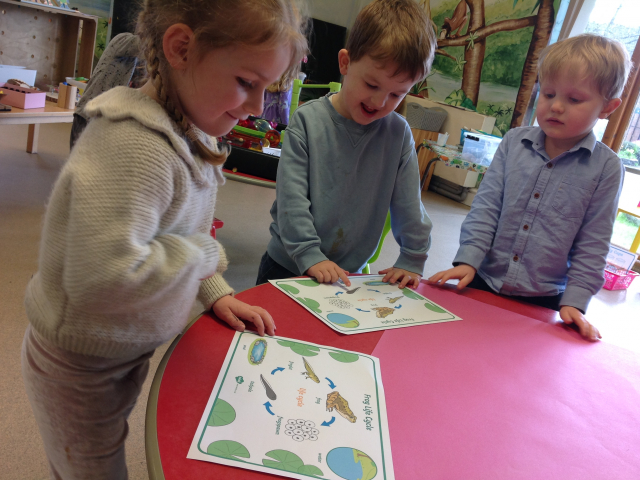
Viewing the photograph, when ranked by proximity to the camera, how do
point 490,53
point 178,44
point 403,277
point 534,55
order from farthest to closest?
point 490,53
point 534,55
point 403,277
point 178,44

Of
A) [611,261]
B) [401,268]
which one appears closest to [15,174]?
[401,268]

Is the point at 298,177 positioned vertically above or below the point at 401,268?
above

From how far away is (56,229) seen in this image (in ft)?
1.84

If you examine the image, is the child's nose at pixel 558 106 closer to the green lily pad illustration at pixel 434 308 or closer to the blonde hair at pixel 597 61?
the blonde hair at pixel 597 61

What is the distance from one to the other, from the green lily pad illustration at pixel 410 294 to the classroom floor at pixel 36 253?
0.86 metres

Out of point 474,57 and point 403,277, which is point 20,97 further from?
point 474,57

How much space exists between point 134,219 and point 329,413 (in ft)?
1.06

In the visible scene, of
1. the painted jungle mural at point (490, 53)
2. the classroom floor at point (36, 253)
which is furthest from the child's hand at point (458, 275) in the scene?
the painted jungle mural at point (490, 53)

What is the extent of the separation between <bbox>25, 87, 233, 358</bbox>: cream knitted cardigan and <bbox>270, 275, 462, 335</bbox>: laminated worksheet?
26 centimetres

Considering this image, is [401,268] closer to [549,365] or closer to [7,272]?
[549,365]

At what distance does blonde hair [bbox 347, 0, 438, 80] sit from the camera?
978mm

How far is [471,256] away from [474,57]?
181 inches

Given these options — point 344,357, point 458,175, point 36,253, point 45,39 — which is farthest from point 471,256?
point 458,175

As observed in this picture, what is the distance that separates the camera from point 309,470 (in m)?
0.49
